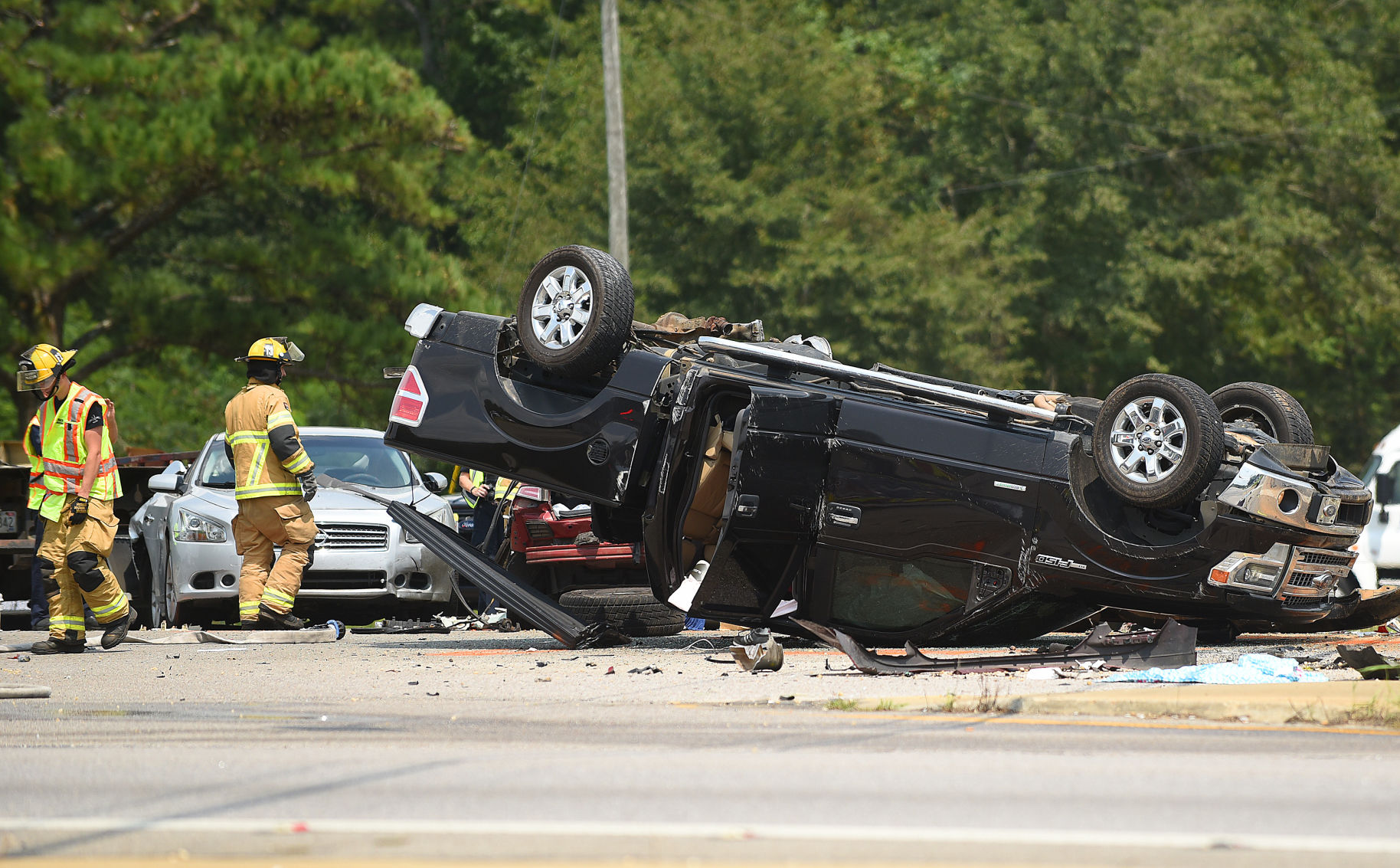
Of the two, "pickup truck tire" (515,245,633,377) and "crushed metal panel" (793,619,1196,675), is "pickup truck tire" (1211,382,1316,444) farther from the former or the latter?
"pickup truck tire" (515,245,633,377)

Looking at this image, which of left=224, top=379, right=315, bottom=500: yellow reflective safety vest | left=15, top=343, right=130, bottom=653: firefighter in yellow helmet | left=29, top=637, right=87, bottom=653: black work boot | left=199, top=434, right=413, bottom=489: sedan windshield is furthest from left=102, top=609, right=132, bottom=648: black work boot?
left=199, top=434, right=413, bottom=489: sedan windshield

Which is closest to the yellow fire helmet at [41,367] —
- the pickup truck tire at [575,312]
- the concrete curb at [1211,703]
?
the pickup truck tire at [575,312]

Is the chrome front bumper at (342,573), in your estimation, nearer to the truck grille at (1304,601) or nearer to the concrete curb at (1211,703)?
the concrete curb at (1211,703)

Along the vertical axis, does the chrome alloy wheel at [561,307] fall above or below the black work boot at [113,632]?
above

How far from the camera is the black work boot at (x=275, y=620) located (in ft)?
38.3

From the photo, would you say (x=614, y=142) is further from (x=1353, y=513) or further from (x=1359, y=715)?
(x=1359, y=715)

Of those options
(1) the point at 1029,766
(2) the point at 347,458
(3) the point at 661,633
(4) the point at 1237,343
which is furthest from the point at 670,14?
(1) the point at 1029,766

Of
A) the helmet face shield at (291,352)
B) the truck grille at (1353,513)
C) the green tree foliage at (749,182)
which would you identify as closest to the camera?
the truck grille at (1353,513)

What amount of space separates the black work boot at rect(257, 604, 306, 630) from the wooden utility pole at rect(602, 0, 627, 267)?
10490 mm

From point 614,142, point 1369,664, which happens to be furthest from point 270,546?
point 614,142

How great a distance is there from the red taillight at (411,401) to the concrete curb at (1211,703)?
371cm

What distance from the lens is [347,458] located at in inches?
555

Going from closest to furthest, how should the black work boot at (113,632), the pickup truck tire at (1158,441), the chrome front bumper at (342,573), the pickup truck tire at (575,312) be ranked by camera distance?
the pickup truck tire at (1158,441), the pickup truck tire at (575,312), the black work boot at (113,632), the chrome front bumper at (342,573)

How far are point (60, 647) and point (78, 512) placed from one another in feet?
3.15
